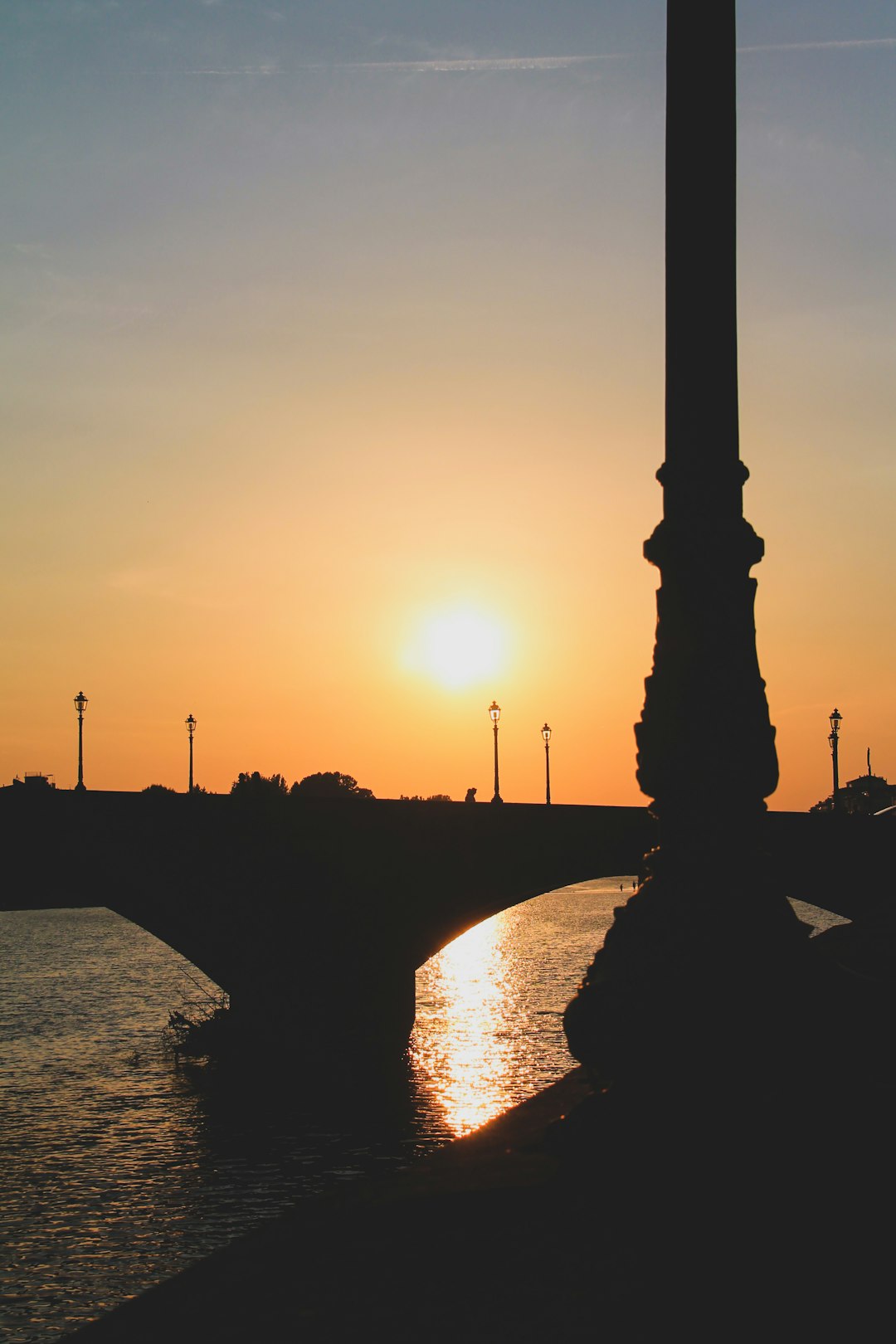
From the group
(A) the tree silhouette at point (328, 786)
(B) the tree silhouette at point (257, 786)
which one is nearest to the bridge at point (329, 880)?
(B) the tree silhouette at point (257, 786)

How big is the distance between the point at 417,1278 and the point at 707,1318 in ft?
5.36

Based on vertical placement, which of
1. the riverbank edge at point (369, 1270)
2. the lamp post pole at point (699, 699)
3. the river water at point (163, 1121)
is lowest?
the river water at point (163, 1121)

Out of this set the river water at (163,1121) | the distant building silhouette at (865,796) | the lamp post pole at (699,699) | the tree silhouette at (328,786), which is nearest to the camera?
the lamp post pole at (699,699)

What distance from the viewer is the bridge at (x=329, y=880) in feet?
98.6

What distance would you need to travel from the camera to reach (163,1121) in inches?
969

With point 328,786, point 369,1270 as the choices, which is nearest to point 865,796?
point 328,786

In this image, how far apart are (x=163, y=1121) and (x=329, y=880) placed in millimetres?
7337

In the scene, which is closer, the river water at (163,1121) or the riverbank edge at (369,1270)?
the riverbank edge at (369,1270)

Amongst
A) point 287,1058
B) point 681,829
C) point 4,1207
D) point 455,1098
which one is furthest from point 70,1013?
point 681,829

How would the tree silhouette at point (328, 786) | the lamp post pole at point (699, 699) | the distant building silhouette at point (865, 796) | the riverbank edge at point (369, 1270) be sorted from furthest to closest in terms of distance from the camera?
1. the tree silhouette at point (328, 786)
2. the distant building silhouette at point (865, 796)
3. the lamp post pole at point (699, 699)
4. the riverbank edge at point (369, 1270)

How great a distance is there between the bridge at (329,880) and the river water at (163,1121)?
193cm

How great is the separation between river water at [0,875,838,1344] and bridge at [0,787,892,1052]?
193 centimetres

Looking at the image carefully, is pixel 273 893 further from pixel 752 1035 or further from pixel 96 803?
pixel 752 1035

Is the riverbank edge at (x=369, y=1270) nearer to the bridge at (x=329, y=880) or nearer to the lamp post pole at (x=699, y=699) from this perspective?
the lamp post pole at (x=699, y=699)
